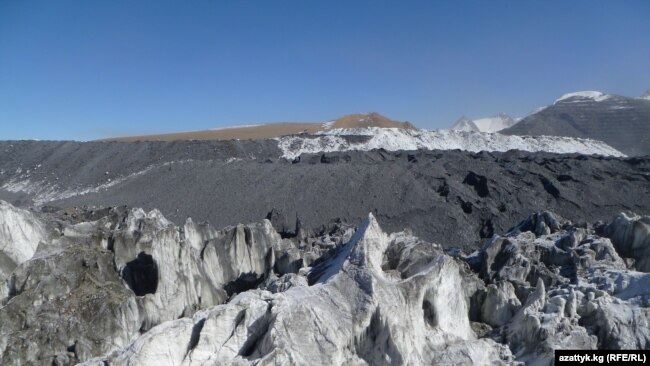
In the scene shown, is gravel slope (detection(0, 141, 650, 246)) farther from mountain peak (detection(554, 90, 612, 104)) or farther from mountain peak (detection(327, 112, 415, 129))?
mountain peak (detection(554, 90, 612, 104))

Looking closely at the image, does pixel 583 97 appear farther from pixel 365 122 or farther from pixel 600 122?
pixel 365 122

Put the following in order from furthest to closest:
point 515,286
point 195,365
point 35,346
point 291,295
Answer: point 515,286
point 35,346
point 291,295
point 195,365

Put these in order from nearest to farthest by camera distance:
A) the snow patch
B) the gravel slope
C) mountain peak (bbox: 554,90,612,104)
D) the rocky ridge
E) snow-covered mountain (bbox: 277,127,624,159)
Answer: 1. the rocky ridge
2. the gravel slope
3. snow-covered mountain (bbox: 277,127,624,159)
4. the snow patch
5. mountain peak (bbox: 554,90,612,104)

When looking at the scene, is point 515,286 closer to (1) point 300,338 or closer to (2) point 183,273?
(1) point 300,338

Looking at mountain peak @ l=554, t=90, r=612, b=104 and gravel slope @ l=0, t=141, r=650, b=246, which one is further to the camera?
mountain peak @ l=554, t=90, r=612, b=104

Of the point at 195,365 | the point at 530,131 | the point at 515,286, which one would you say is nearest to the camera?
the point at 195,365

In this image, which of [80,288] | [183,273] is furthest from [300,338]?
[80,288]

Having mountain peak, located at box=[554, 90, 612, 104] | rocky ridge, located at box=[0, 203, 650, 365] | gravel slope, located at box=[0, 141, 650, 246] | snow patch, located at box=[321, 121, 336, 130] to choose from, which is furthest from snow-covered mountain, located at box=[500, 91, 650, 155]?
rocky ridge, located at box=[0, 203, 650, 365]
